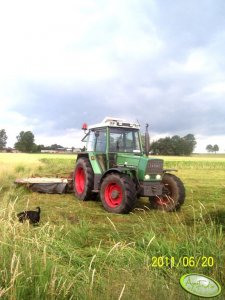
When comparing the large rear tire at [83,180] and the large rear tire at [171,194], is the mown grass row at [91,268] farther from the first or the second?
the large rear tire at [83,180]

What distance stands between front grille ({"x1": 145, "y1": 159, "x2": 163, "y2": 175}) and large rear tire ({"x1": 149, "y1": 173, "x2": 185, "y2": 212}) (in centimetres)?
33

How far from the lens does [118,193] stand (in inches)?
337

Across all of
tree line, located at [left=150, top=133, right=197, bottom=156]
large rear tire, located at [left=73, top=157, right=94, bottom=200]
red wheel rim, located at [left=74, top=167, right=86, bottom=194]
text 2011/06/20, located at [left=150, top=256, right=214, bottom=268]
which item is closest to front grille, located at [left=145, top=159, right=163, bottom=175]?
large rear tire, located at [left=73, top=157, right=94, bottom=200]

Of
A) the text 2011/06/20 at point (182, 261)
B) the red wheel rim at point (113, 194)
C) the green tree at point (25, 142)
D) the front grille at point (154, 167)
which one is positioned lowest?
the text 2011/06/20 at point (182, 261)

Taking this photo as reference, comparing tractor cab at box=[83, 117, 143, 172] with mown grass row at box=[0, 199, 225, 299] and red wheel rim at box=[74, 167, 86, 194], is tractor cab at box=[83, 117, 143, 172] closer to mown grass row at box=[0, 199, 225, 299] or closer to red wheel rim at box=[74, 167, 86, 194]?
red wheel rim at box=[74, 167, 86, 194]

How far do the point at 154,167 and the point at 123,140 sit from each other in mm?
1261

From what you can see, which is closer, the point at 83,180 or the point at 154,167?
the point at 154,167

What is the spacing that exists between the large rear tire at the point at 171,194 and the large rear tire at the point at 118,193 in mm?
927

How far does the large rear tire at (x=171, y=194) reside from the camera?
8805 mm

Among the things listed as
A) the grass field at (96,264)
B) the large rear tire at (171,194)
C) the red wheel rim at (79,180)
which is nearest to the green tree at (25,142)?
the red wheel rim at (79,180)

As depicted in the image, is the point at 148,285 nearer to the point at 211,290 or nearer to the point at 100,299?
the point at 100,299

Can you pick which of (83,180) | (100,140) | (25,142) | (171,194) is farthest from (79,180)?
(25,142)

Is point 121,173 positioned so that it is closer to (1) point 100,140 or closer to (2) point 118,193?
(2) point 118,193

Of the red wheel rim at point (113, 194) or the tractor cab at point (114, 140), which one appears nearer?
the red wheel rim at point (113, 194)
